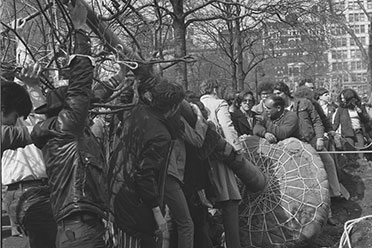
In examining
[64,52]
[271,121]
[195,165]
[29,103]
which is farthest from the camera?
[271,121]

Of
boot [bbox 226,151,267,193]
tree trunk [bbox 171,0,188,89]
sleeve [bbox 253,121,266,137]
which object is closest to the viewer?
boot [bbox 226,151,267,193]

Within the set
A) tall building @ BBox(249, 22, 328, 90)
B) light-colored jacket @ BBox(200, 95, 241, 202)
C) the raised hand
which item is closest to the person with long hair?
tall building @ BBox(249, 22, 328, 90)

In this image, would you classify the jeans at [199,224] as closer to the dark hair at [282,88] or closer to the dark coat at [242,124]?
the dark coat at [242,124]

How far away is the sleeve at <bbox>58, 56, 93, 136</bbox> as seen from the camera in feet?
11.5

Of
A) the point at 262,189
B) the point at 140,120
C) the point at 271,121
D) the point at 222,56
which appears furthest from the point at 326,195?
the point at 222,56

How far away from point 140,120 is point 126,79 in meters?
0.33

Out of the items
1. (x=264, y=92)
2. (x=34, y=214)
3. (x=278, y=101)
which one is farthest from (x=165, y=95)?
(x=264, y=92)

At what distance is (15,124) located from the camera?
4309 mm

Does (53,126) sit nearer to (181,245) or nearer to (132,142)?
(132,142)

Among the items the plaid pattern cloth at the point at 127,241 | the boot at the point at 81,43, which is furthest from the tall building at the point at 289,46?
the boot at the point at 81,43

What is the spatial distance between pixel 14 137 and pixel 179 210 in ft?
5.54

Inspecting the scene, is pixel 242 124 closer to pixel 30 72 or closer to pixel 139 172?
pixel 139 172

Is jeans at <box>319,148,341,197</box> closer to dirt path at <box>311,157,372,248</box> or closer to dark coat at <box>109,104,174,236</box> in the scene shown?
dirt path at <box>311,157,372,248</box>

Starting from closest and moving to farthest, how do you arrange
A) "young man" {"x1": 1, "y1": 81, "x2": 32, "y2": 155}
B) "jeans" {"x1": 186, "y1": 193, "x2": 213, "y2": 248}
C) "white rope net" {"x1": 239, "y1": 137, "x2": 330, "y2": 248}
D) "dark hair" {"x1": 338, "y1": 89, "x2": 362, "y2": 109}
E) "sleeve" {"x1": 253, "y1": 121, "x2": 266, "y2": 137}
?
"young man" {"x1": 1, "y1": 81, "x2": 32, "y2": 155}
"jeans" {"x1": 186, "y1": 193, "x2": 213, "y2": 248}
"white rope net" {"x1": 239, "y1": 137, "x2": 330, "y2": 248}
"sleeve" {"x1": 253, "y1": 121, "x2": 266, "y2": 137}
"dark hair" {"x1": 338, "y1": 89, "x2": 362, "y2": 109}
